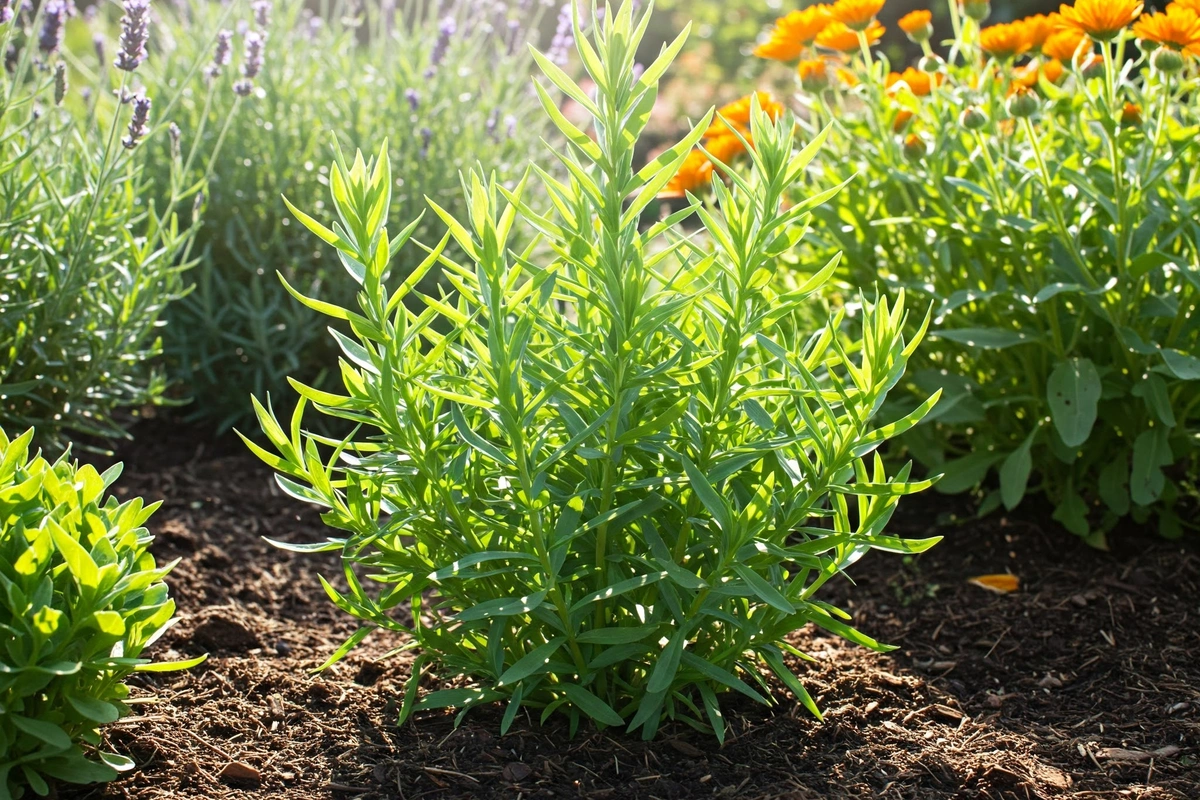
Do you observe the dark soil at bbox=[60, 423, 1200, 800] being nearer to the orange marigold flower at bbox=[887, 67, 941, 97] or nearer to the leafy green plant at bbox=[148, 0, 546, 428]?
the leafy green plant at bbox=[148, 0, 546, 428]

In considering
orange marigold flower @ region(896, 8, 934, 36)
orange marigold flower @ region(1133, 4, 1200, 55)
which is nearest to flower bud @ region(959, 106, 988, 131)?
orange marigold flower @ region(1133, 4, 1200, 55)

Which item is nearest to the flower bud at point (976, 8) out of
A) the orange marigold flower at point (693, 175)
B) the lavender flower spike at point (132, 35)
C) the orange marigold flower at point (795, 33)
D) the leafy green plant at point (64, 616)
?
the orange marigold flower at point (795, 33)

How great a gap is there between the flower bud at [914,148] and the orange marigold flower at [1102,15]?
483 millimetres

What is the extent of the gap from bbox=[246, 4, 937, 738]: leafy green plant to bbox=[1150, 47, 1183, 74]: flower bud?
3.50ft

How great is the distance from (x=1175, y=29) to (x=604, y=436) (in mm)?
1557

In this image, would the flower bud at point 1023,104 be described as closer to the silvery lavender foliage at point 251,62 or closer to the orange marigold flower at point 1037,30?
the orange marigold flower at point 1037,30

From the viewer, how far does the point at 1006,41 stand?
8.98 feet

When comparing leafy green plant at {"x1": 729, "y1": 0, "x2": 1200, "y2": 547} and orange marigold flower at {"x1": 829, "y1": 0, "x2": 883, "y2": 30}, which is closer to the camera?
leafy green plant at {"x1": 729, "y1": 0, "x2": 1200, "y2": 547}

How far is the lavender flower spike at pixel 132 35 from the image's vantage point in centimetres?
226

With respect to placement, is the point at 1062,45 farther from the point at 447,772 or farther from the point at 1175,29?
the point at 447,772

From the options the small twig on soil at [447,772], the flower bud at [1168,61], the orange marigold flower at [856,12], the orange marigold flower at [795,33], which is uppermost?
the flower bud at [1168,61]

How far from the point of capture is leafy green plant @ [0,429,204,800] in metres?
1.53

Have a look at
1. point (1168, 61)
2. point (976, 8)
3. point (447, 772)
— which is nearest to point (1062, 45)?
point (976, 8)

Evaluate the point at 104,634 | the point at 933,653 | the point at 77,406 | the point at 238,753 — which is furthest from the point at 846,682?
the point at 77,406
